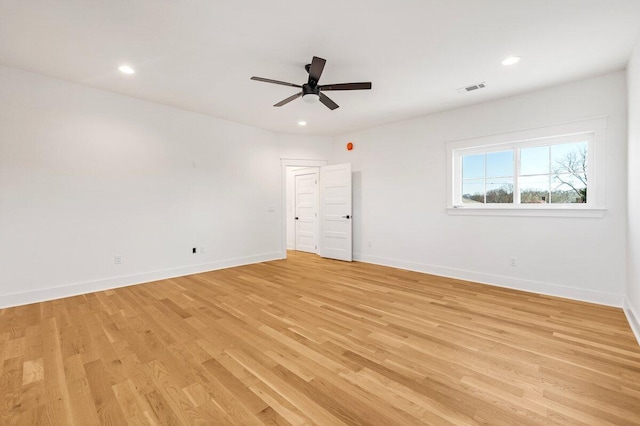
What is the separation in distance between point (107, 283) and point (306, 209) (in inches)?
180

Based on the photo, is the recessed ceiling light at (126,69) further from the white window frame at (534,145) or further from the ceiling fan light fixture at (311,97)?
the white window frame at (534,145)

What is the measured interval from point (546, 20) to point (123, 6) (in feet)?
11.9

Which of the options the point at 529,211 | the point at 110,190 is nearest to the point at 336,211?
the point at 529,211

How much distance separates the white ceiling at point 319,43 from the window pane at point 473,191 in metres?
1.34

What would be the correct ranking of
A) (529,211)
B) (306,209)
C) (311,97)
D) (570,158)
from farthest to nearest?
(306,209) < (529,211) < (570,158) < (311,97)

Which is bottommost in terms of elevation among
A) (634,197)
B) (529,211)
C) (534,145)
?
(529,211)

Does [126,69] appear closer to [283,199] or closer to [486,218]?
[283,199]

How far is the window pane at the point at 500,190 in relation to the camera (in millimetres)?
4319

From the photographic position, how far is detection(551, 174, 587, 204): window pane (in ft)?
12.3

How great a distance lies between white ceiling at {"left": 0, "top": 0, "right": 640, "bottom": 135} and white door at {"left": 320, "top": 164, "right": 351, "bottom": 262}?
237 centimetres

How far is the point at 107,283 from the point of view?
4.09 meters

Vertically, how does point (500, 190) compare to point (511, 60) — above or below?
below

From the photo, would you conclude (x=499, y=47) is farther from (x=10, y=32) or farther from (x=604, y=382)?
(x=10, y=32)

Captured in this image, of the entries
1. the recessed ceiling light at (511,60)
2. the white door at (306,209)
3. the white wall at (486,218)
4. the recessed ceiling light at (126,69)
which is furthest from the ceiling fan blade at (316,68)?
the white door at (306,209)
